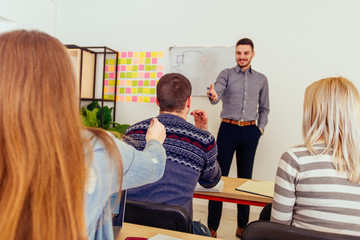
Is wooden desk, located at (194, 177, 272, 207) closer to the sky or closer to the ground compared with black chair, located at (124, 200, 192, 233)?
closer to the ground

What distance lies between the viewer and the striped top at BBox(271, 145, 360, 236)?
114cm

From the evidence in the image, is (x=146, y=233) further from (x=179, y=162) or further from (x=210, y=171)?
(x=210, y=171)

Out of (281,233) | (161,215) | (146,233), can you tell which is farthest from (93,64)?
(281,233)

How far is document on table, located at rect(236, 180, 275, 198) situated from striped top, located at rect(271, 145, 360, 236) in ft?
1.38

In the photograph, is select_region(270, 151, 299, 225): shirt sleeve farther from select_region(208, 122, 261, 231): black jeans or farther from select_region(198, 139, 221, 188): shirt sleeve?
select_region(208, 122, 261, 231): black jeans

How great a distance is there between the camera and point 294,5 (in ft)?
11.8

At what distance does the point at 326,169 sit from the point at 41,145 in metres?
Result: 1.05

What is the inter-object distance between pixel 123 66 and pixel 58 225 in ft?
13.0

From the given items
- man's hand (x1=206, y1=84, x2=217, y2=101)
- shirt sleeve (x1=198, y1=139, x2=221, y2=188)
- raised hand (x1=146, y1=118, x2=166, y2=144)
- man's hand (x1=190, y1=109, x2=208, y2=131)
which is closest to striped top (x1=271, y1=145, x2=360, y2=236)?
shirt sleeve (x1=198, y1=139, x2=221, y2=188)

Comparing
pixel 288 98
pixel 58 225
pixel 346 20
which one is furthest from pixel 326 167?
pixel 346 20

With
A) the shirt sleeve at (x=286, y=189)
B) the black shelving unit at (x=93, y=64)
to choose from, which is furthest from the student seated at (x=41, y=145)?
the black shelving unit at (x=93, y=64)

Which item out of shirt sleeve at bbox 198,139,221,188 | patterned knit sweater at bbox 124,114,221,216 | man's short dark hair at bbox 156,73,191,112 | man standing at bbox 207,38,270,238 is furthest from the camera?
man standing at bbox 207,38,270,238

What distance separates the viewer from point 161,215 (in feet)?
3.81

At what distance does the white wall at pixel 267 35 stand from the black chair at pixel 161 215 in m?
2.78
